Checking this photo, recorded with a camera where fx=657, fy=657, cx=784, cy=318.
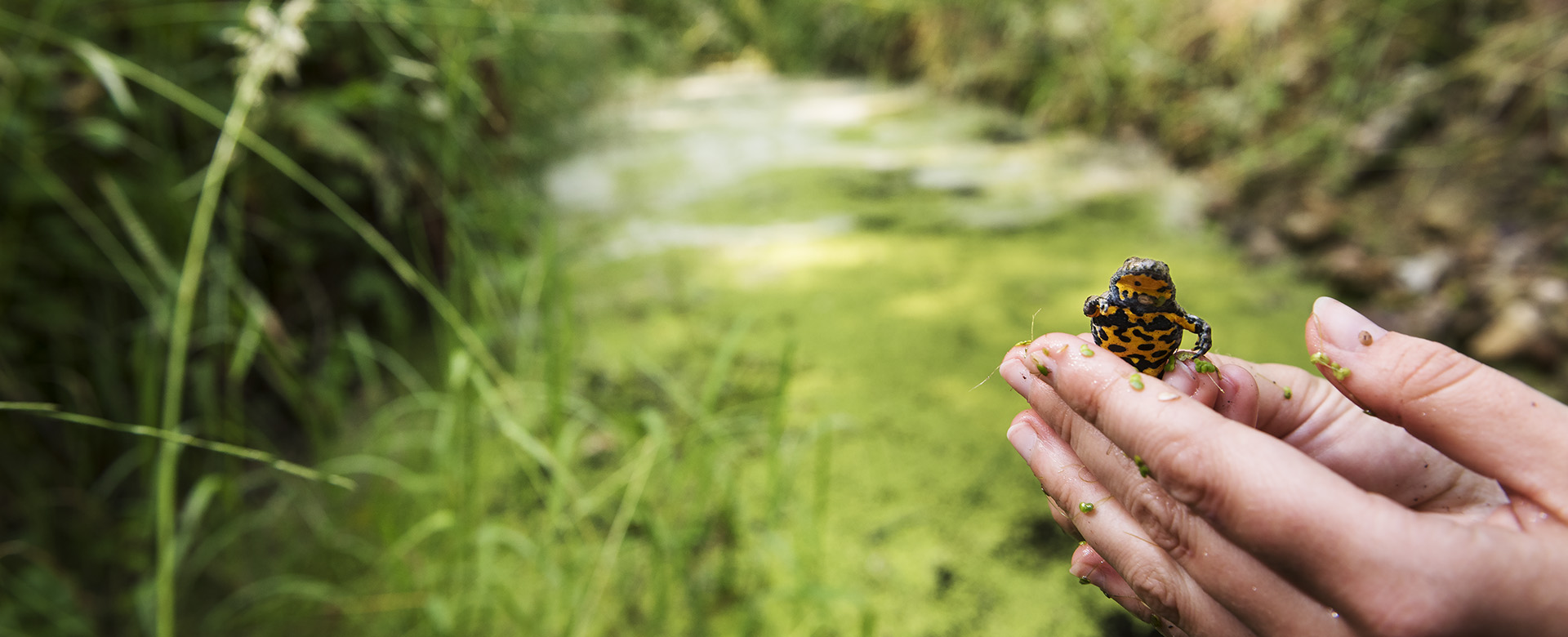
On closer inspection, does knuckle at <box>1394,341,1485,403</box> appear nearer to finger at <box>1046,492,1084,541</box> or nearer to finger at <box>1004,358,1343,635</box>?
finger at <box>1004,358,1343,635</box>

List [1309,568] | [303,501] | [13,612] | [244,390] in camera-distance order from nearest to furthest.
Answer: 1. [1309,568]
2. [13,612]
3. [303,501]
4. [244,390]

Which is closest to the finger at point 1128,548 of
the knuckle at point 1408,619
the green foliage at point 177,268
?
the knuckle at point 1408,619

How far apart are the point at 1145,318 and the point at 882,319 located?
143cm

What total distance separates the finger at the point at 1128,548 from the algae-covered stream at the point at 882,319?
221 millimetres

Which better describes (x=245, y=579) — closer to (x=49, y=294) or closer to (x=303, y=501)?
(x=303, y=501)

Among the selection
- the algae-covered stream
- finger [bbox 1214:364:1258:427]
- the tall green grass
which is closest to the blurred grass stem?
the tall green grass

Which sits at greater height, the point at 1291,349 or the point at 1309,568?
the point at 1309,568

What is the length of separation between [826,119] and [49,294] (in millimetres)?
4010

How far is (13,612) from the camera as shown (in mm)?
1050

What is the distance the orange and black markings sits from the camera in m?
0.52

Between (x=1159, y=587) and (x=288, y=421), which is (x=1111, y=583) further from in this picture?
(x=288, y=421)

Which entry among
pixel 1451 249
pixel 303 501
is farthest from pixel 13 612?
pixel 1451 249

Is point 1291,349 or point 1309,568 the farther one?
point 1291,349

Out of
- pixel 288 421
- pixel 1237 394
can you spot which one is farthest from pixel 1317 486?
pixel 288 421
